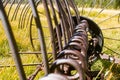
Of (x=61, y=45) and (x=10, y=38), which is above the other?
(x=10, y=38)

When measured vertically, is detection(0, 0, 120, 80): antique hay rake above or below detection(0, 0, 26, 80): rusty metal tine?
below

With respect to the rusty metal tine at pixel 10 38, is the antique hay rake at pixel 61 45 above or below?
below

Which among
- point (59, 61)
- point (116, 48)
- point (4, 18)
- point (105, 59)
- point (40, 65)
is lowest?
point (116, 48)

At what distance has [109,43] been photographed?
14.8 feet

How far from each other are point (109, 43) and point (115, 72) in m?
1.93

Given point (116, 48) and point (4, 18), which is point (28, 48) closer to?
point (116, 48)

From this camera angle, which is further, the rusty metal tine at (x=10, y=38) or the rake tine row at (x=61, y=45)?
the rake tine row at (x=61, y=45)

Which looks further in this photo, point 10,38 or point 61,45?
point 61,45

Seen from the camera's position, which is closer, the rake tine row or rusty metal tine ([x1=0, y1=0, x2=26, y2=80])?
rusty metal tine ([x1=0, y1=0, x2=26, y2=80])

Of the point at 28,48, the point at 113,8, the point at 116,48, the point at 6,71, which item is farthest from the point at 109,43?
the point at 113,8

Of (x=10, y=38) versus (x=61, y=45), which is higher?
(x=10, y=38)

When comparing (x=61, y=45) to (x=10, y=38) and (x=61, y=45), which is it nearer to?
(x=61, y=45)

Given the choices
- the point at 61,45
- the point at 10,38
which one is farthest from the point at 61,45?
the point at 10,38

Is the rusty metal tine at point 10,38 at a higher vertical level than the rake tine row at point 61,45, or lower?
higher
